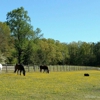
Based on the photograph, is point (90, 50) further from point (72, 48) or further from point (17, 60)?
point (17, 60)

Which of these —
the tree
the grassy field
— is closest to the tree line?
the tree

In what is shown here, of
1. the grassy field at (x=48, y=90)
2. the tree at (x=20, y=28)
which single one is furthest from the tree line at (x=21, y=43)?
the grassy field at (x=48, y=90)

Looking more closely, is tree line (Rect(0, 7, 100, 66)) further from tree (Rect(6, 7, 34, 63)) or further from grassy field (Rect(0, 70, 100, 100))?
grassy field (Rect(0, 70, 100, 100))

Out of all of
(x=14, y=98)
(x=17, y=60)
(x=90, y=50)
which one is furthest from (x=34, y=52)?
(x=14, y=98)

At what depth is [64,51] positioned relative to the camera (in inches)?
5039

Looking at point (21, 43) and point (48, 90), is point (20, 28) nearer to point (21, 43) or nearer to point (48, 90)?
point (21, 43)

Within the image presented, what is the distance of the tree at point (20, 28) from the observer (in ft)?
259

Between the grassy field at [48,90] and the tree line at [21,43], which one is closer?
the grassy field at [48,90]

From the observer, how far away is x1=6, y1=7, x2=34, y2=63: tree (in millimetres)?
79000

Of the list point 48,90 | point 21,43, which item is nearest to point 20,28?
point 21,43

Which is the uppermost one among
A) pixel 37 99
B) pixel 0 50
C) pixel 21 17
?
pixel 21 17

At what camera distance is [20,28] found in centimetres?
7919

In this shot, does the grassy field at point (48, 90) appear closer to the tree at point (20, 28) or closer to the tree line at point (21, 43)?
the tree line at point (21, 43)

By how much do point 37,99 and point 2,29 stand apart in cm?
5870
